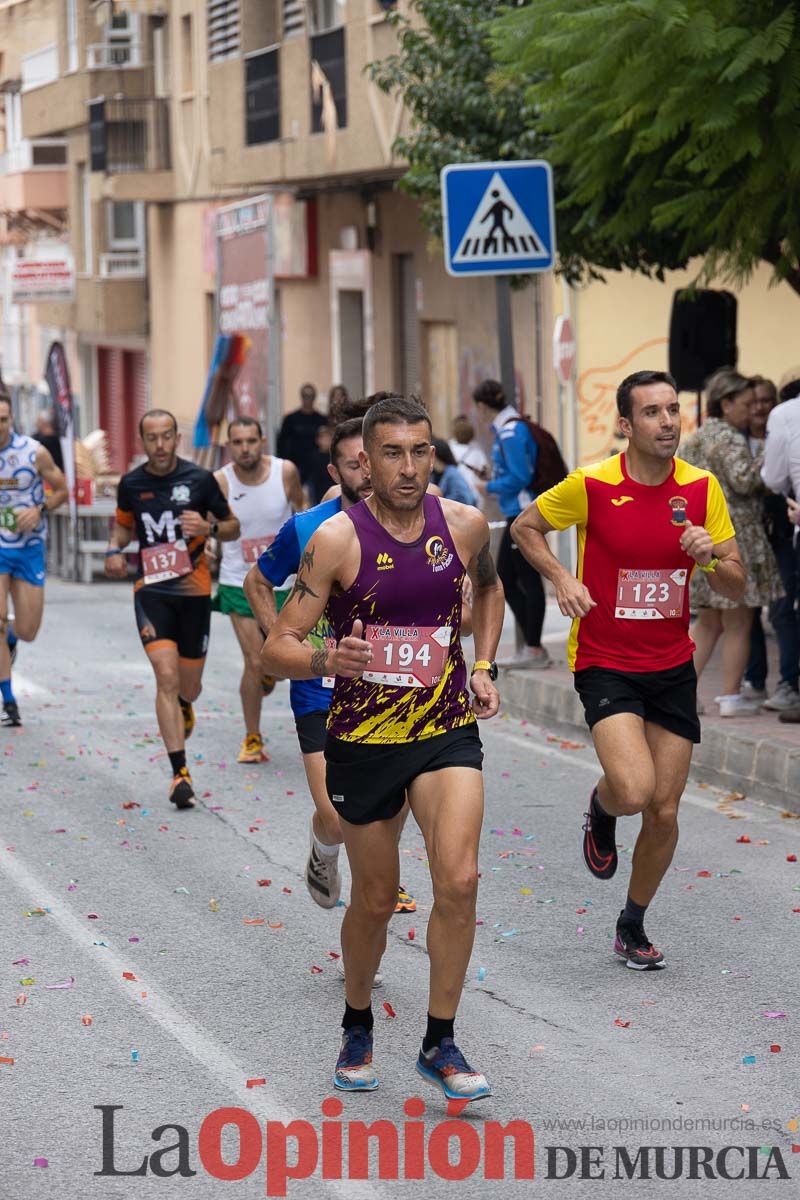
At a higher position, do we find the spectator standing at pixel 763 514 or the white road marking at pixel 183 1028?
the spectator standing at pixel 763 514

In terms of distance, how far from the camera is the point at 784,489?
11531 mm

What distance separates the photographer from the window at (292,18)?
96.6 ft

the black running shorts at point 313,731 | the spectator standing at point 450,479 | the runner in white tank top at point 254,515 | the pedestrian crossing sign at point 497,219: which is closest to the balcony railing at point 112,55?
the spectator standing at point 450,479

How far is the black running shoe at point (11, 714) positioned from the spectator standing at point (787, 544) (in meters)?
4.60

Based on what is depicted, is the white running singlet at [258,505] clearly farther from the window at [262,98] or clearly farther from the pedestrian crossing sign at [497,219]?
the window at [262,98]

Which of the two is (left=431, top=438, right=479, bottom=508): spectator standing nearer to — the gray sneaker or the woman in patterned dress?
the woman in patterned dress

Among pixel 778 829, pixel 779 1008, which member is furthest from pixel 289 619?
pixel 778 829

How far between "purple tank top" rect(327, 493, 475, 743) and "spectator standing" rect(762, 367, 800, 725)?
5.69 m

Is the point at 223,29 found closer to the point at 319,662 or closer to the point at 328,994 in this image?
the point at 328,994

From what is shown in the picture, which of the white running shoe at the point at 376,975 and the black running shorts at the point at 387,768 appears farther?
the white running shoe at the point at 376,975

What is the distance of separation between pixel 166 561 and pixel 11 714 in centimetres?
286

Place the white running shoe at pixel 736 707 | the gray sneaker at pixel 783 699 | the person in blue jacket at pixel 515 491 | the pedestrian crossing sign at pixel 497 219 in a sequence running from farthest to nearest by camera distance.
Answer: the person in blue jacket at pixel 515 491 < the pedestrian crossing sign at pixel 497 219 < the gray sneaker at pixel 783 699 < the white running shoe at pixel 736 707

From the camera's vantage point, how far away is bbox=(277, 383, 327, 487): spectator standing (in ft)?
78.1

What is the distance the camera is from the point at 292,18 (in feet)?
97.9
